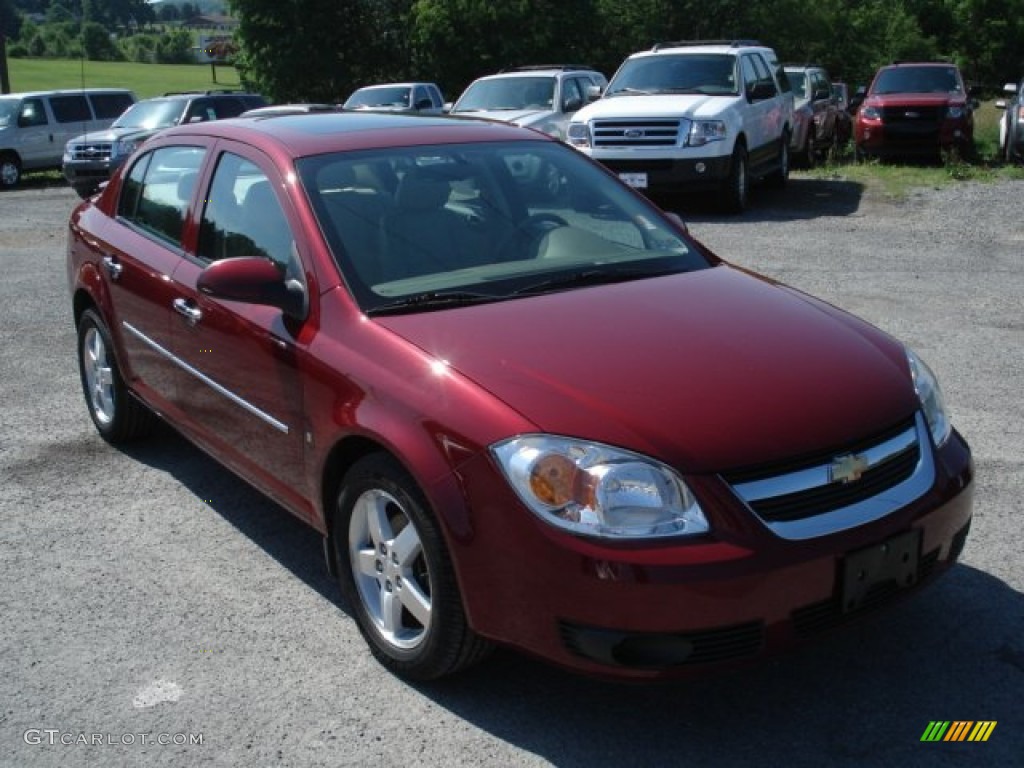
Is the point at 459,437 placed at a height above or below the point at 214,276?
below

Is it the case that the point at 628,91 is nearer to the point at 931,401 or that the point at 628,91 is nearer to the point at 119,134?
the point at 119,134

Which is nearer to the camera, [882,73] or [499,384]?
[499,384]

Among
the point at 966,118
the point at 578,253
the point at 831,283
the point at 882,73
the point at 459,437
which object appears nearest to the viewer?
the point at 459,437

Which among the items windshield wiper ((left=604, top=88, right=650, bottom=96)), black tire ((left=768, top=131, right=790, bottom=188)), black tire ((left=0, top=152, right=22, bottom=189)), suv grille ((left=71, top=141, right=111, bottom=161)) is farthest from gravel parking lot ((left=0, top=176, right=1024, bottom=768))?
black tire ((left=0, top=152, right=22, bottom=189))

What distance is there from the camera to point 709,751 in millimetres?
3199

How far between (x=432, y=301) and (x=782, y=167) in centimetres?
1365

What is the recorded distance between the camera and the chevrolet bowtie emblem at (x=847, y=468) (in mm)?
3184

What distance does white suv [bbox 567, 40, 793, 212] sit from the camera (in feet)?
44.9

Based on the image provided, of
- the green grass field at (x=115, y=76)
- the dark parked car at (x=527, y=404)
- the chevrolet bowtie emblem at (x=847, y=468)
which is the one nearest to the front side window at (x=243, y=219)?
the dark parked car at (x=527, y=404)

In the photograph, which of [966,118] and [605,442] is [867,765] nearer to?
[605,442]

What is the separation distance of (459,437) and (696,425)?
0.65 metres

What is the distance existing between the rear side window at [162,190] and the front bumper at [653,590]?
2.46 m

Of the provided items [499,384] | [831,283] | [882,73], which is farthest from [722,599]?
[882,73]

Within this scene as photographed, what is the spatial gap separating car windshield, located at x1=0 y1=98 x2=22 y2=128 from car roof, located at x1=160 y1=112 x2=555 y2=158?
20719 millimetres
